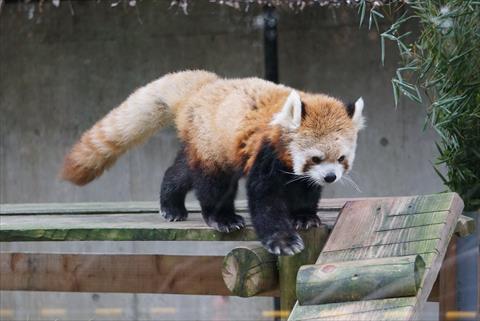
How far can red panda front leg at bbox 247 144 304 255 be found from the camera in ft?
9.58

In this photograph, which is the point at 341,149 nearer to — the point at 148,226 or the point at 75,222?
the point at 148,226

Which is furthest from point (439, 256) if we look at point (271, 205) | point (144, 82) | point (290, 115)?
point (144, 82)

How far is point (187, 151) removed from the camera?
3.48 metres

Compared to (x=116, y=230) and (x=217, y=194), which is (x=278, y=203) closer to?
(x=217, y=194)

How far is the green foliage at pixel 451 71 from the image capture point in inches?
116

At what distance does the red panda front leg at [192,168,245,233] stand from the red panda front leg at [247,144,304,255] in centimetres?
20

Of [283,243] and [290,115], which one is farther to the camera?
[290,115]

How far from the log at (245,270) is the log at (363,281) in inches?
18.6

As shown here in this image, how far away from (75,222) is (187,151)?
0.55 meters

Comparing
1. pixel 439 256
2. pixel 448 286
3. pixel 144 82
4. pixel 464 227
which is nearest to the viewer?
pixel 439 256

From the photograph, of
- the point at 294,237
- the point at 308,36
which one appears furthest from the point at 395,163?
the point at 294,237

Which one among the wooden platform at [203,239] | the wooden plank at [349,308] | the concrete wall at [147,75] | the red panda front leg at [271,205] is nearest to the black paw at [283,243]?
the red panda front leg at [271,205]

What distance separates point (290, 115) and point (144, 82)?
294cm

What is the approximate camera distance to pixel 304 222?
3.11 metres
